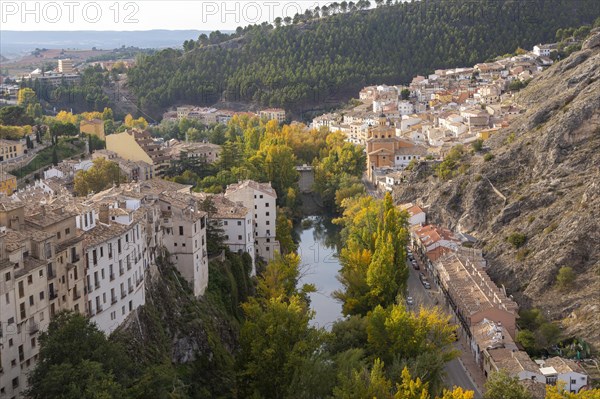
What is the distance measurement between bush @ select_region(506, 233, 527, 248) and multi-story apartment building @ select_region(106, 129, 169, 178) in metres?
22.3

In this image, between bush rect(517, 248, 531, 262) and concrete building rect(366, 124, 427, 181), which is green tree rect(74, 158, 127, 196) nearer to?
bush rect(517, 248, 531, 262)

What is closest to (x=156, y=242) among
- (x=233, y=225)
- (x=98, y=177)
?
(x=233, y=225)

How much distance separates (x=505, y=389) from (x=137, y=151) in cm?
3335

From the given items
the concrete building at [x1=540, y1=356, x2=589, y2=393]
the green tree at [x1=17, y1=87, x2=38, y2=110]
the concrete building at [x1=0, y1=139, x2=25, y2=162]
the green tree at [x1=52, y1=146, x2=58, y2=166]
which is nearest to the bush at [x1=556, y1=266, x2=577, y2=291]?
the concrete building at [x1=540, y1=356, x2=589, y2=393]

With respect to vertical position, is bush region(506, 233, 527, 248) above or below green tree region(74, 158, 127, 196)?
below

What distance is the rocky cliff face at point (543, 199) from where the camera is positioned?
3500 centimetres

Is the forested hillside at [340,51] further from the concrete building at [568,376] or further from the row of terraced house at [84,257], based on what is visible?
the concrete building at [568,376]

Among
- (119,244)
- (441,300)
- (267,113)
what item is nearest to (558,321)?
(441,300)

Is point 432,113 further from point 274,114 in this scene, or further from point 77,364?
point 77,364

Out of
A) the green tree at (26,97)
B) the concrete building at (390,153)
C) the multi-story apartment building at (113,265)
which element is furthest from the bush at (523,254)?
the green tree at (26,97)

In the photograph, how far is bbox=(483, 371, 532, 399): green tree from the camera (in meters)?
23.6

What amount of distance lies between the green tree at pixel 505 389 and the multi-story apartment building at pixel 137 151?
31.0 metres

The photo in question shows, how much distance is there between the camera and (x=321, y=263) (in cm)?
4334

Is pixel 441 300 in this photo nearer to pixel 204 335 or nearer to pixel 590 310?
pixel 590 310
